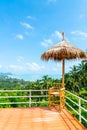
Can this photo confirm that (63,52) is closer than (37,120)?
No

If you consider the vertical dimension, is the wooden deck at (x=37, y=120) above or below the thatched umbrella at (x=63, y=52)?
below

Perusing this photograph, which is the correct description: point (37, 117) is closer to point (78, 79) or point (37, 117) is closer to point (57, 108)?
point (57, 108)

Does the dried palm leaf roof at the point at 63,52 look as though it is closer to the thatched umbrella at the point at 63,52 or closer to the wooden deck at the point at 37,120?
the thatched umbrella at the point at 63,52

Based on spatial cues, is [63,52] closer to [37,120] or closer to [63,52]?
[63,52]

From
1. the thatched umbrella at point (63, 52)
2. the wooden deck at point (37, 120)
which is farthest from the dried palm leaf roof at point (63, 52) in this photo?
the wooden deck at point (37, 120)

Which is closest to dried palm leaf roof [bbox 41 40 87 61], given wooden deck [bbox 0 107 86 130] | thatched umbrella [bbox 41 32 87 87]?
thatched umbrella [bbox 41 32 87 87]

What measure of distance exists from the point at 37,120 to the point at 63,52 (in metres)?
2.72

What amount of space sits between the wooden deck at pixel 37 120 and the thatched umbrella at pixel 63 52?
1831 millimetres

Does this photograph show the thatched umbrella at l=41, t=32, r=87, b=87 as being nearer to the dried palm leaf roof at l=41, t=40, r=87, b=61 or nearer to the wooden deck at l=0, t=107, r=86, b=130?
the dried palm leaf roof at l=41, t=40, r=87, b=61

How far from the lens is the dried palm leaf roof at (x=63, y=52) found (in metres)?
9.23

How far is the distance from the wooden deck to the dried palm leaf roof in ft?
6.01

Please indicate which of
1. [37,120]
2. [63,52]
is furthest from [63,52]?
[37,120]

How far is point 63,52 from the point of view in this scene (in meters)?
9.20

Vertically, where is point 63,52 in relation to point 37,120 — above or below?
above
